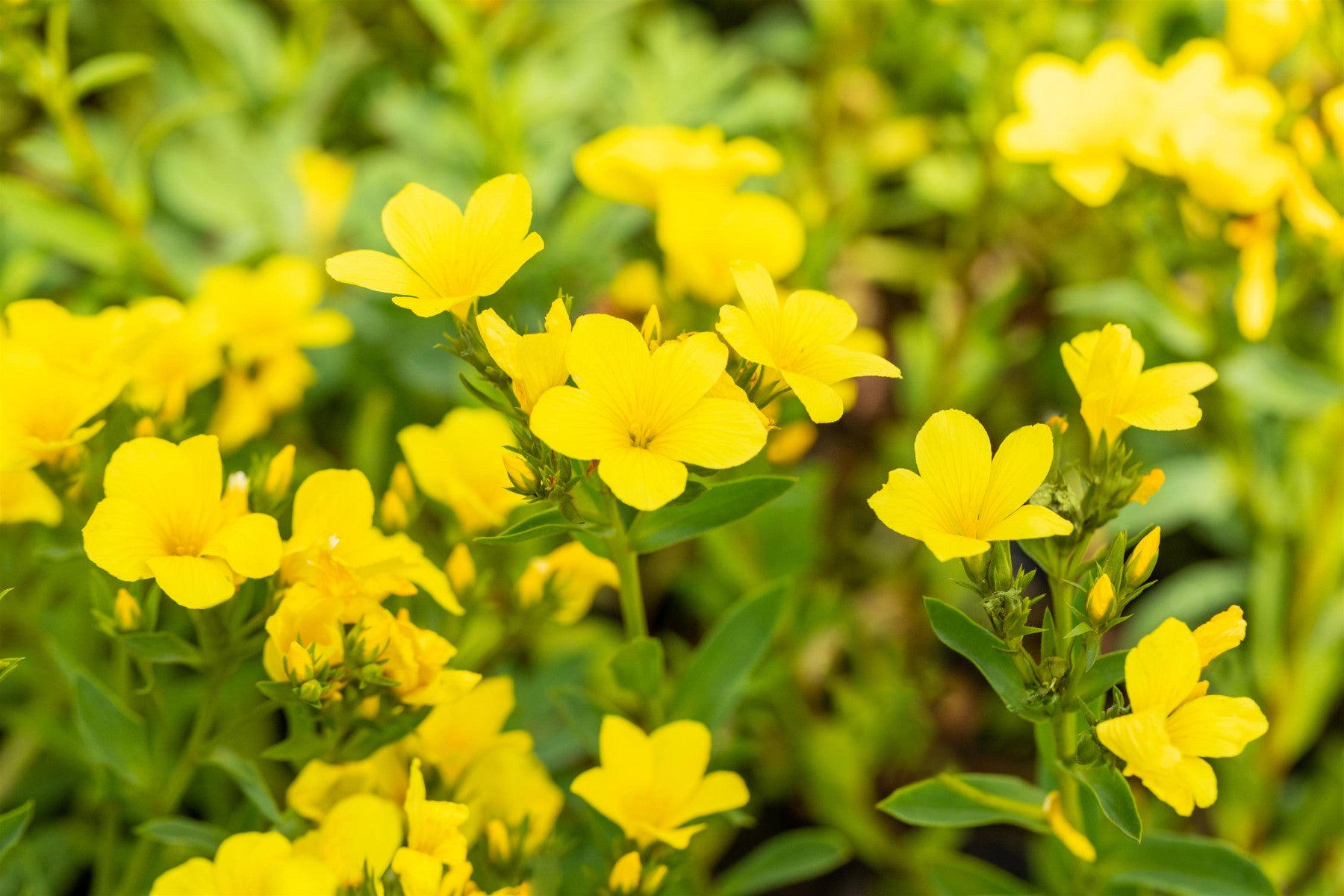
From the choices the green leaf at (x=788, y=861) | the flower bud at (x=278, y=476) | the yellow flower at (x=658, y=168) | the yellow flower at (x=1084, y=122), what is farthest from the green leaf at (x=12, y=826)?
the yellow flower at (x=1084, y=122)

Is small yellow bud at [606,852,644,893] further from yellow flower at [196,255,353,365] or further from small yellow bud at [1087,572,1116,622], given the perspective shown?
yellow flower at [196,255,353,365]

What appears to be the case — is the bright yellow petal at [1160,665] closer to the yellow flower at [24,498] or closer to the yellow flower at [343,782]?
the yellow flower at [343,782]

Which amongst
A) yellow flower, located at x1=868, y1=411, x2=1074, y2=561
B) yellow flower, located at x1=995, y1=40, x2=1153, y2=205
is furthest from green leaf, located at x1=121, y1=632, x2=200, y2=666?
yellow flower, located at x1=995, y1=40, x2=1153, y2=205

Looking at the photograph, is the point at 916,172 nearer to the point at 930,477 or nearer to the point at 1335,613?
the point at 1335,613

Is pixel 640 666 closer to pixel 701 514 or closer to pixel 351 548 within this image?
pixel 701 514

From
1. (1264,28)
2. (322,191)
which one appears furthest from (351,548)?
(1264,28)

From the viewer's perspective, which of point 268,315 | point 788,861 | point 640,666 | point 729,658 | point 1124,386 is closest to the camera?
point 1124,386
